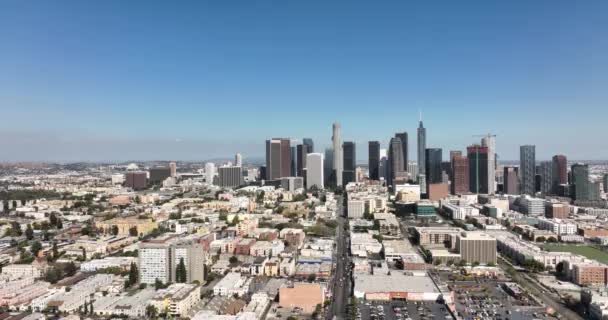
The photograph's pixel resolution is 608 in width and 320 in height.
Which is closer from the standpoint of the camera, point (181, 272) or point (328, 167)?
point (181, 272)

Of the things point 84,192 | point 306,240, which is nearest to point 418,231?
point 306,240

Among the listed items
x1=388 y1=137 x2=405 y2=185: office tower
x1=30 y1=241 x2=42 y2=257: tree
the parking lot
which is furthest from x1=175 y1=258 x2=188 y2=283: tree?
x1=388 y1=137 x2=405 y2=185: office tower

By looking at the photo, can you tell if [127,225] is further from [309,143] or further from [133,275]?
[309,143]

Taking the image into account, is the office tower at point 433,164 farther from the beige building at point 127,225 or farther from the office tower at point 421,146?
the beige building at point 127,225

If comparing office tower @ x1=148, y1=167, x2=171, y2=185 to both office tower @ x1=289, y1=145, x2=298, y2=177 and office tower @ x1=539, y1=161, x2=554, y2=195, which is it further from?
office tower @ x1=539, y1=161, x2=554, y2=195

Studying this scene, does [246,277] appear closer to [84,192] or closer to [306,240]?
[306,240]

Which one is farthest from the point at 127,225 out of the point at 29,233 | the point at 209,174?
the point at 209,174
